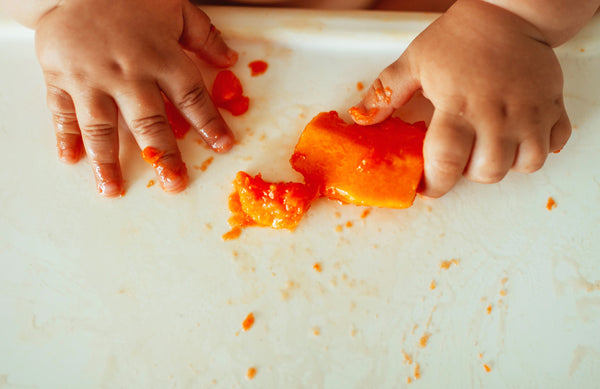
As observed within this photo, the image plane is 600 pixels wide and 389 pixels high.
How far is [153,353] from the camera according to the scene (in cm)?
58

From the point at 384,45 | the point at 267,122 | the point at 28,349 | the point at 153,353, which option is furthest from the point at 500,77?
the point at 28,349

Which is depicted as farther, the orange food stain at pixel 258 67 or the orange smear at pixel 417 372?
the orange food stain at pixel 258 67

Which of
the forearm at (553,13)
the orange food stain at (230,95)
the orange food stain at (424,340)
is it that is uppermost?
the forearm at (553,13)

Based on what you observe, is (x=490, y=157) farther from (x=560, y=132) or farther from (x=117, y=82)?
(x=117, y=82)

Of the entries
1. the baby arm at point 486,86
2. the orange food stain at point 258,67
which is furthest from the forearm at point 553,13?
the orange food stain at point 258,67

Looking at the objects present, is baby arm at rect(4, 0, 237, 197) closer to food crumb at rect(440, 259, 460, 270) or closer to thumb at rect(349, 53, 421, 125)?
thumb at rect(349, 53, 421, 125)

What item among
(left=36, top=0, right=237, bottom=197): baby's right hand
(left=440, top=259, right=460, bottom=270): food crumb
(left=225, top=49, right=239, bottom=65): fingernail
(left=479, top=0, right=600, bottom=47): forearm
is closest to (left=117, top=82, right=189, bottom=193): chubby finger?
(left=36, top=0, right=237, bottom=197): baby's right hand

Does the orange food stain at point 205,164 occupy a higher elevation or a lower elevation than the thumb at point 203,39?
lower

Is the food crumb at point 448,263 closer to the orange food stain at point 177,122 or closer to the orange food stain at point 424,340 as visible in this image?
the orange food stain at point 424,340

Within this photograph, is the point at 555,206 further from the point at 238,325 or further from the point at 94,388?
the point at 94,388

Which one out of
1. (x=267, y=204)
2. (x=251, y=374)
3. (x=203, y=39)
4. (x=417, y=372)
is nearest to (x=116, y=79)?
(x=203, y=39)

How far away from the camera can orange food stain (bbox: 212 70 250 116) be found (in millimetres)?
669

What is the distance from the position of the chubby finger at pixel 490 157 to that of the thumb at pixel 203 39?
0.34 metres

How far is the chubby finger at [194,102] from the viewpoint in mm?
635
